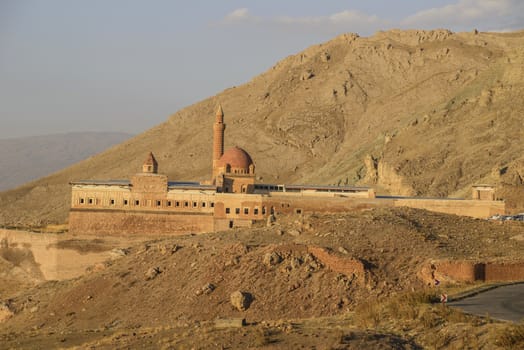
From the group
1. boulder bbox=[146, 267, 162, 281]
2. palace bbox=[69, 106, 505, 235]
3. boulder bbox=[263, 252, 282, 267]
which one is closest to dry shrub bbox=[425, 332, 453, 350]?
boulder bbox=[263, 252, 282, 267]

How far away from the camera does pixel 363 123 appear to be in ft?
430

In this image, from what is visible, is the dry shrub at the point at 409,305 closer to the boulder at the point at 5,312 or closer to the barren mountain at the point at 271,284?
the barren mountain at the point at 271,284

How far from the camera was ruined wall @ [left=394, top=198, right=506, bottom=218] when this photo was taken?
60.9 metres

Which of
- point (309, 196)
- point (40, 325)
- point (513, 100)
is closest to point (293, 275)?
point (40, 325)

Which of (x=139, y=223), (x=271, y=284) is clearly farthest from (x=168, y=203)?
(x=271, y=284)

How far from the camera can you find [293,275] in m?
37.0

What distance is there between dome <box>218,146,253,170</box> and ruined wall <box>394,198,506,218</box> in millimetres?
11171

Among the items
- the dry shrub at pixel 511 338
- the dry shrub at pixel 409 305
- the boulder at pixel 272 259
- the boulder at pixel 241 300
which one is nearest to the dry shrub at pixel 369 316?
the dry shrub at pixel 409 305

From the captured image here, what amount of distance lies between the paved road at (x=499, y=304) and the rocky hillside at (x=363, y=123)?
1953 inches

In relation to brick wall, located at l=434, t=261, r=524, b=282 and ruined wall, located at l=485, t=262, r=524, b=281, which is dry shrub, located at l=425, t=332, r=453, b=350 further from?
ruined wall, located at l=485, t=262, r=524, b=281

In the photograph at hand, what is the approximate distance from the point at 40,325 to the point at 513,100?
2566 inches

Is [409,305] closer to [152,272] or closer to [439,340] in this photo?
[439,340]

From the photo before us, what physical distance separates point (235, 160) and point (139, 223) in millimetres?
8701

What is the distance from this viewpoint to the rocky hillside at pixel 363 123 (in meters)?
91.3
